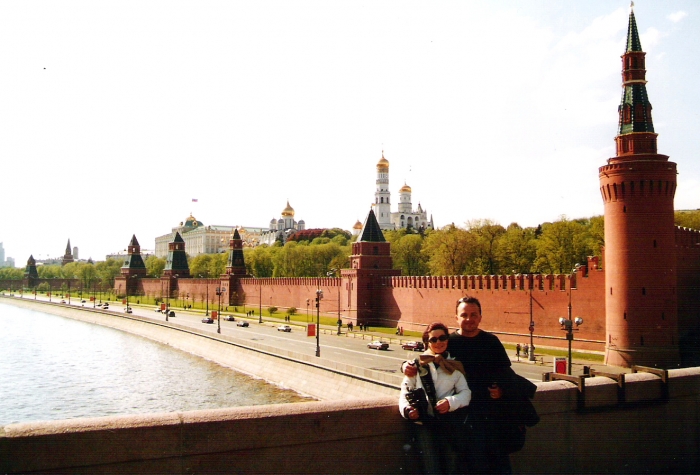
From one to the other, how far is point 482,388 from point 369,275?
43.1 m

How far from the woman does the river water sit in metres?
21.6

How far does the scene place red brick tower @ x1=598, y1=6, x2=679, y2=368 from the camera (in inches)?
958

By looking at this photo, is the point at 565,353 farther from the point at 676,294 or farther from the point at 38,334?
the point at 38,334

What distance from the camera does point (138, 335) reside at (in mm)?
54656

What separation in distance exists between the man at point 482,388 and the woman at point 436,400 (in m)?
0.09

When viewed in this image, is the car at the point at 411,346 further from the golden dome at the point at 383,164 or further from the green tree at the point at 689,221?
the golden dome at the point at 383,164

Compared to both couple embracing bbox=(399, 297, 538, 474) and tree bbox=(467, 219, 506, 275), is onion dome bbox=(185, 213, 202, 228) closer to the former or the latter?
tree bbox=(467, 219, 506, 275)

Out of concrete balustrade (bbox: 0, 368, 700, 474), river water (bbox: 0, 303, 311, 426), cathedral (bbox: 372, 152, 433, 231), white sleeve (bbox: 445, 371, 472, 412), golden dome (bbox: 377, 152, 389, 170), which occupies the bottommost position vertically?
river water (bbox: 0, 303, 311, 426)

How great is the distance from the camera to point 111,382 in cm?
3178

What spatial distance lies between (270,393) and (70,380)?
12.4 metres

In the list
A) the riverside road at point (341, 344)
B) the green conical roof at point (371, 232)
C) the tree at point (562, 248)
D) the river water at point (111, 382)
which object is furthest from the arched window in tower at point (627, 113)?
the green conical roof at point (371, 232)

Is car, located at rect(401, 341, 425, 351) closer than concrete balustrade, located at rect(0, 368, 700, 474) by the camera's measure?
No

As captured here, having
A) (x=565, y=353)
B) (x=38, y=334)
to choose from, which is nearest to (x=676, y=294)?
(x=565, y=353)

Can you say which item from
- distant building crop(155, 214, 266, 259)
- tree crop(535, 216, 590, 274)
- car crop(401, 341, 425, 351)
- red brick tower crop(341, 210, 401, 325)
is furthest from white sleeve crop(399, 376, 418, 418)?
distant building crop(155, 214, 266, 259)
